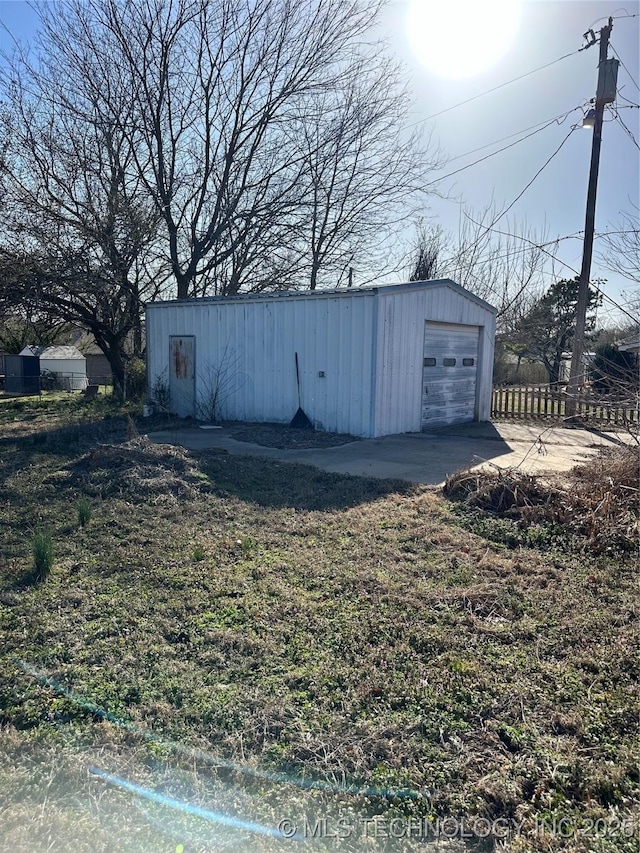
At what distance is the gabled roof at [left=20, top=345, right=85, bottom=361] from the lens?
29.8 m

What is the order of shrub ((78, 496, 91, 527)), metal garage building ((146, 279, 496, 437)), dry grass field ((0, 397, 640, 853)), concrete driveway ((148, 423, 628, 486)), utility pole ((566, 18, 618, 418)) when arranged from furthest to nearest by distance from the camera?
1. utility pole ((566, 18, 618, 418))
2. metal garage building ((146, 279, 496, 437))
3. concrete driveway ((148, 423, 628, 486))
4. shrub ((78, 496, 91, 527))
5. dry grass field ((0, 397, 640, 853))

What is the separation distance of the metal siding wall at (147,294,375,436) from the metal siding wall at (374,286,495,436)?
0.82 ft

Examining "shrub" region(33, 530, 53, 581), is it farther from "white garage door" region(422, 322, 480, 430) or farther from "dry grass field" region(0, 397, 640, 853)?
"white garage door" region(422, 322, 480, 430)

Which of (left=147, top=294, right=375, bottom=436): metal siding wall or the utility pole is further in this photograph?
the utility pole

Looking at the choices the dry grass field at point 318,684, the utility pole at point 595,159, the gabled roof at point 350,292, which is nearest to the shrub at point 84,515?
the dry grass field at point 318,684

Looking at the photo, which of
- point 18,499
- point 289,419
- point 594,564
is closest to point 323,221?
point 289,419

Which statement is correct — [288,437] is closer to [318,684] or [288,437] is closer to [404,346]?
[404,346]

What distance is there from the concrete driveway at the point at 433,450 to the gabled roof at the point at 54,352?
70.8 feet

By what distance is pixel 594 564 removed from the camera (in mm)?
4406

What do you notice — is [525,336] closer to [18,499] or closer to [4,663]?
[18,499]

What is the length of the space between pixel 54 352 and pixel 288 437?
82.6 ft

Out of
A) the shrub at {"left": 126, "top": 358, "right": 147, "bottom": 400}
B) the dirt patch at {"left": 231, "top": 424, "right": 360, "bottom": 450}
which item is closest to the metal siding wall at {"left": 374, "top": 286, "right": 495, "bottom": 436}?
the dirt patch at {"left": 231, "top": 424, "right": 360, "bottom": 450}

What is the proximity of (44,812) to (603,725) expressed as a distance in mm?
2237

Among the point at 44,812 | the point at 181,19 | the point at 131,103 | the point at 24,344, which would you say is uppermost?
the point at 181,19
